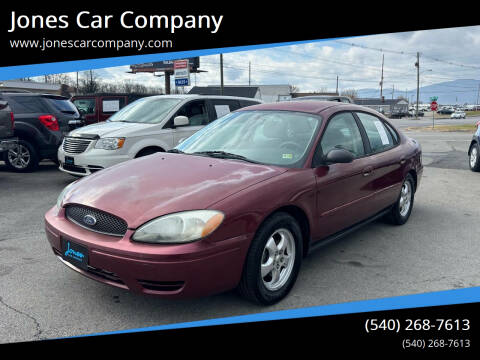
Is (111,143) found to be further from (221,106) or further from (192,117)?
(221,106)

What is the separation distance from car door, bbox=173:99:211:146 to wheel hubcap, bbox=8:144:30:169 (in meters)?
3.63

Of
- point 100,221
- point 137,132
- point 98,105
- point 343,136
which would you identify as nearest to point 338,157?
point 343,136

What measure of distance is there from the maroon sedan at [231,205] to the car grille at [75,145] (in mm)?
3268

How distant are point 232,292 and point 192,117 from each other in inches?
198

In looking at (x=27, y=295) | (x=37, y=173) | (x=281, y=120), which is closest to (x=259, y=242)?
(x=281, y=120)

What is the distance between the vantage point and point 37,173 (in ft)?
29.5

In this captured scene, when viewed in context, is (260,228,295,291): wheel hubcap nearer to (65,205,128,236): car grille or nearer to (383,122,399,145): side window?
(65,205,128,236): car grille

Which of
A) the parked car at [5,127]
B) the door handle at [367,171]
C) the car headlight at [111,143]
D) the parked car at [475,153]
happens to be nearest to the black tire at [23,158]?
the parked car at [5,127]

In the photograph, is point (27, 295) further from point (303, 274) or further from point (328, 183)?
point (328, 183)

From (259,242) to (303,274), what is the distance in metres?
1.03

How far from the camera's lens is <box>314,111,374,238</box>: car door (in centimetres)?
376

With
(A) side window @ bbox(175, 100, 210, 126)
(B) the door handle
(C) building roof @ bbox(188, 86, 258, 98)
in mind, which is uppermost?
(C) building roof @ bbox(188, 86, 258, 98)

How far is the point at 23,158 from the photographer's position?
894 centimetres

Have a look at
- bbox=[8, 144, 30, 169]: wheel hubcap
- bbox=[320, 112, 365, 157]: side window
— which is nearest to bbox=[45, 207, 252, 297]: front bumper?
bbox=[320, 112, 365, 157]: side window
